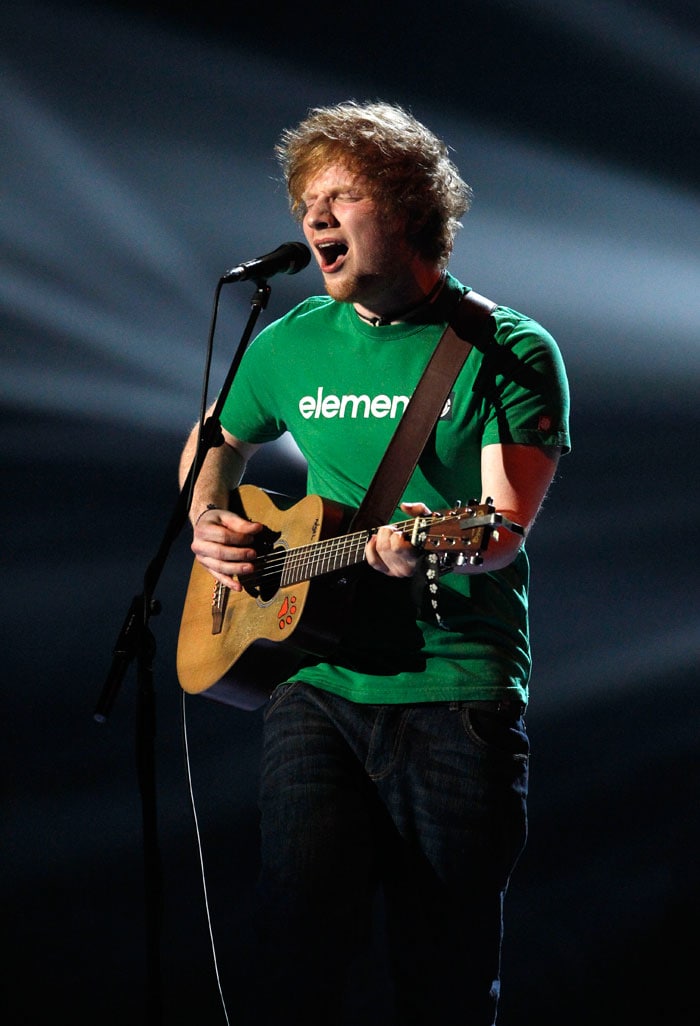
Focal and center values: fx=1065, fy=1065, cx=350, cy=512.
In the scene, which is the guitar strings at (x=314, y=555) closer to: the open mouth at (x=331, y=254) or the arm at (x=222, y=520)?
the arm at (x=222, y=520)

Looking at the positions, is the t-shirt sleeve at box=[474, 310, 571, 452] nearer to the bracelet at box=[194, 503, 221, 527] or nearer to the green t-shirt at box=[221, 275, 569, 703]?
the green t-shirt at box=[221, 275, 569, 703]

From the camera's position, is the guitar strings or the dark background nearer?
the guitar strings

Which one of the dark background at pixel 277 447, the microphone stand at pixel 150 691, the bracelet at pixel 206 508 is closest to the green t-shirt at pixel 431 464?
the microphone stand at pixel 150 691

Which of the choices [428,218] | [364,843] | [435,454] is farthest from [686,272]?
[364,843]

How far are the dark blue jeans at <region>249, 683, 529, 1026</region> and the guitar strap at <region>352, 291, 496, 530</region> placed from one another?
431mm

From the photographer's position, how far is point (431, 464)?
2.36 m

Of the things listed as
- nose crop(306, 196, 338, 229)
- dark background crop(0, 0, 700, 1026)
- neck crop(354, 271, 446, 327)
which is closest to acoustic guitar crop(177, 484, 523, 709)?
neck crop(354, 271, 446, 327)

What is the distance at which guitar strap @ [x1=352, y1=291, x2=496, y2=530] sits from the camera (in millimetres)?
2293

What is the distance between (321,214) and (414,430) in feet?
2.03

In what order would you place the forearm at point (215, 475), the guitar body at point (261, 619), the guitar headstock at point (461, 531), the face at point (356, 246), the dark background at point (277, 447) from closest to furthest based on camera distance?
1. the guitar headstock at point (461, 531)
2. the guitar body at point (261, 619)
3. the face at point (356, 246)
4. the forearm at point (215, 475)
5. the dark background at point (277, 447)

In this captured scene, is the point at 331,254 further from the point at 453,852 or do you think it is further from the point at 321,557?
the point at 453,852

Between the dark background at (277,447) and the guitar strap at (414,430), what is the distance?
145 cm

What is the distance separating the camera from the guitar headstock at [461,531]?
1.93m

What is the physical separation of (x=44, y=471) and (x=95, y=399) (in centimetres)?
32
